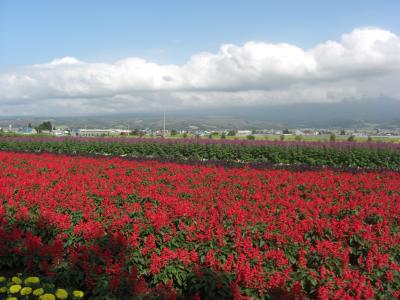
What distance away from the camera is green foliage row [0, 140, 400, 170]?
24.9 m

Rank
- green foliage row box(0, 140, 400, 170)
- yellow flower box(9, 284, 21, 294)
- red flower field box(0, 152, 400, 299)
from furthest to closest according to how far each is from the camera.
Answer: green foliage row box(0, 140, 400, 170)
red flower field box(0, 152, 400, 299)
yellow flower box(9, 284, 21, 294)

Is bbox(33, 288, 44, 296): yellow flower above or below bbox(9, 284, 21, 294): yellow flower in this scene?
above

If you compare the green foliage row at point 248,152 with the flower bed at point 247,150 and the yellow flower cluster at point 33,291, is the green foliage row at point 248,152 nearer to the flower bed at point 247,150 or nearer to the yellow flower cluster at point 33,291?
the flower bed at point 247,150

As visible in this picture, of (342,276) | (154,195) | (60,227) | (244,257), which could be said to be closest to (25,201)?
(60,227)

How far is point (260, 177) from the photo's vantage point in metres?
10.8

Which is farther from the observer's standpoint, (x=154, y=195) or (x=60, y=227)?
(x=154, y=195)

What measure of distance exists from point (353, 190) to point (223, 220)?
4.32 metres

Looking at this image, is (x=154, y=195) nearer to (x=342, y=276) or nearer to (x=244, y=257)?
(x=244, y=257)

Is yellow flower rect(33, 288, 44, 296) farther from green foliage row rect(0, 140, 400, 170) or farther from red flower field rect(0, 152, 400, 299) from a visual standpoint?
green foliage row rect(0, 140, 400, 170)

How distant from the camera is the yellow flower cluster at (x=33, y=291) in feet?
13.0

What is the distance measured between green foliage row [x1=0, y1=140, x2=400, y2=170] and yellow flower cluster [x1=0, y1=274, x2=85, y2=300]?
17257 millimetres

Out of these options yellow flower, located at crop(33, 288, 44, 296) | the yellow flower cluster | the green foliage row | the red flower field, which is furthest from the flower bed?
yellow flower, located at crop(33, 288, 44, 296)

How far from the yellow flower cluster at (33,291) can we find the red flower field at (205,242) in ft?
1.30

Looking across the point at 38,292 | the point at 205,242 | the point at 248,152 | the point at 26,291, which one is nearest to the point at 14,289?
the point at 26,291
